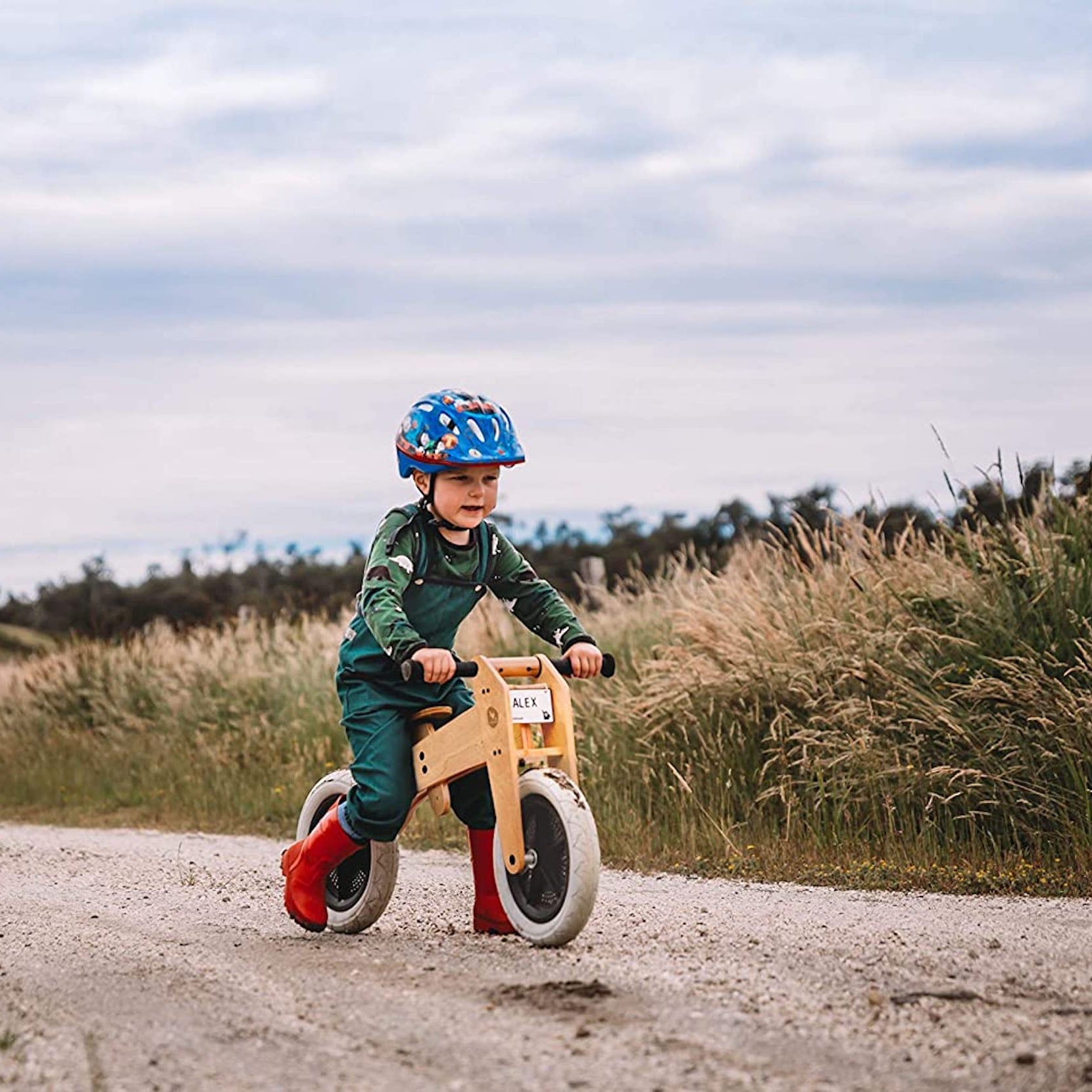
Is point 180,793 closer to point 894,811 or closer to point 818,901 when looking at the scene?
point 894,811

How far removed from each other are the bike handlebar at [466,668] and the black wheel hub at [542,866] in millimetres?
497

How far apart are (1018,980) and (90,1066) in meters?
2.87

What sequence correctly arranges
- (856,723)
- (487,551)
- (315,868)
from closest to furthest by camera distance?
(487,551) → (315,868) → (856,723)

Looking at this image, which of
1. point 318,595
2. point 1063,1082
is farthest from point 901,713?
point 318,595

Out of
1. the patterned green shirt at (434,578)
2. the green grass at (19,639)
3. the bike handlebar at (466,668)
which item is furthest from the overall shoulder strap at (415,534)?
the green grass at (19,639)

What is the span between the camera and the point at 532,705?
6266mm

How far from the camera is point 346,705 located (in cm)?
665

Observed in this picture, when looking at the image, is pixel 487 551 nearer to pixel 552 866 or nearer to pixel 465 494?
pixel 465 494

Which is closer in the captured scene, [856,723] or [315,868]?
[315,868]

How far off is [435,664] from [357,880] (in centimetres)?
139

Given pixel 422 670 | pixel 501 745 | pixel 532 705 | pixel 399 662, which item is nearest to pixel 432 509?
pixel 399 662

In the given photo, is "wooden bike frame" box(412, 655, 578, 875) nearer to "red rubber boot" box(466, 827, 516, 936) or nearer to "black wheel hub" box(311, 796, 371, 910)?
"red rubber boot" box(466, 827, 516, 936)

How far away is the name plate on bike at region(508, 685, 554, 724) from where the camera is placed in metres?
6.19

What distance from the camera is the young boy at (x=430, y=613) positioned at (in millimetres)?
6336
